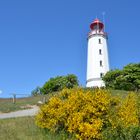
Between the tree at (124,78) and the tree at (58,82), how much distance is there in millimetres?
8934

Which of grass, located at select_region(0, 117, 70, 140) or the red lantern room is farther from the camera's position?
the red lantern room

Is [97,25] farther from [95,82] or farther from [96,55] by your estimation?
[95,82]

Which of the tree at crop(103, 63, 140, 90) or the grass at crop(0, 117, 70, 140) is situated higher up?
the tree at crop(103, 63, 140, 90)

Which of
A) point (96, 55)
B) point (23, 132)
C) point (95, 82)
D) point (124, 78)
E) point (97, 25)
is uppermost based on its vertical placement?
point (97, 25)

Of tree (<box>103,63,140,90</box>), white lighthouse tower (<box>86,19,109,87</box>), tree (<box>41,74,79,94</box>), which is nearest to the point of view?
tree (<box>103,63,140,90</box>)

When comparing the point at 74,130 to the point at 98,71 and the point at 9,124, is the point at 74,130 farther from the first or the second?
the point at 98,71

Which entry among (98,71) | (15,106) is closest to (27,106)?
(15,106)

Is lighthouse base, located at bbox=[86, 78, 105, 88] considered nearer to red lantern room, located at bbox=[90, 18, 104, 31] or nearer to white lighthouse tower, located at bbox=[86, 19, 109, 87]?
white lighthouse tower, located at bbox=[86, 19, 109, 87]

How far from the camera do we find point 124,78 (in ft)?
192

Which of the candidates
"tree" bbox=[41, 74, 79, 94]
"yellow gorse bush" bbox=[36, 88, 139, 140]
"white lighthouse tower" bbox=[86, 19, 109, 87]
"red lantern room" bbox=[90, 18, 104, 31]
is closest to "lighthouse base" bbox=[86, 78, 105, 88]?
"white lighthouse tower" bbox=[86, 19, 109, 87]

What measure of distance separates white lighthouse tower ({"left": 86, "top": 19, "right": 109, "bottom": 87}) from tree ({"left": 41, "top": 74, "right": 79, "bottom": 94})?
125 inches

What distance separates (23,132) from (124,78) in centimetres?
3549

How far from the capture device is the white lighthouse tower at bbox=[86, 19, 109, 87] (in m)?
67.5

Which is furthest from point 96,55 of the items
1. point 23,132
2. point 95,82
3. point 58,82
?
point 23,132
